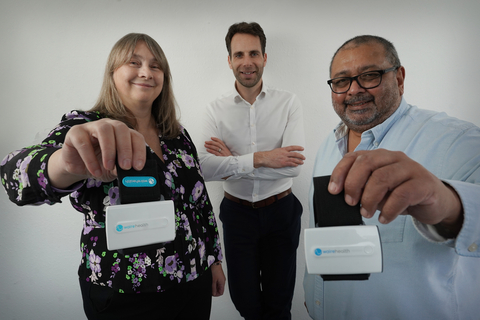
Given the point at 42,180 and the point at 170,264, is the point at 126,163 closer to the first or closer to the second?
the point at 42,180

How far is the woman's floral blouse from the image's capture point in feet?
2.70

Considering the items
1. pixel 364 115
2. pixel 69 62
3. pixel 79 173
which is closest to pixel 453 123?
pixel 364 115

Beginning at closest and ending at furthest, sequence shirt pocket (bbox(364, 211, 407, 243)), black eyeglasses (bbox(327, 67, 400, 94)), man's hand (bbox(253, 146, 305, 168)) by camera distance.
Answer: shirt pocket (bbox(364, 211, 407, 243))
black eyeglasses (bbox(327, 67, 400, 94))
man's hand (bbox(253, 146, 305, 168))

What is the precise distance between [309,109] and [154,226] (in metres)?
1.92

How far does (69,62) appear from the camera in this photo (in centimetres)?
212

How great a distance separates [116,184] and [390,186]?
973 millimetres

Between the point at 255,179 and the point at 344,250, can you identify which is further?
the point at 255,179

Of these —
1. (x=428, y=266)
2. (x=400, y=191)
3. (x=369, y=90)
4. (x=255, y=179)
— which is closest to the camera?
(x=400, y=191)

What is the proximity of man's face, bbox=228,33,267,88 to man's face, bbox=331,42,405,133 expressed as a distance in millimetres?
932

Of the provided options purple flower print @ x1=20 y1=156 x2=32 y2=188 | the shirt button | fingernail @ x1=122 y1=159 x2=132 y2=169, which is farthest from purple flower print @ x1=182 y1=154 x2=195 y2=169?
the shirt button

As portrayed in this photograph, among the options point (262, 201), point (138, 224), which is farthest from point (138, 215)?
point (262, 201)

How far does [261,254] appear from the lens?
2066mm

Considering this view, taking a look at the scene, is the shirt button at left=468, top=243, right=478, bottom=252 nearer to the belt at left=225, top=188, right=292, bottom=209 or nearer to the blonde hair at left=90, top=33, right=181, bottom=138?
the blonde hair at left=90, top=33, right=181, bottom=138

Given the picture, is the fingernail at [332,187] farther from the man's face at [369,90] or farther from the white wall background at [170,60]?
the white wall background at [170,60]
